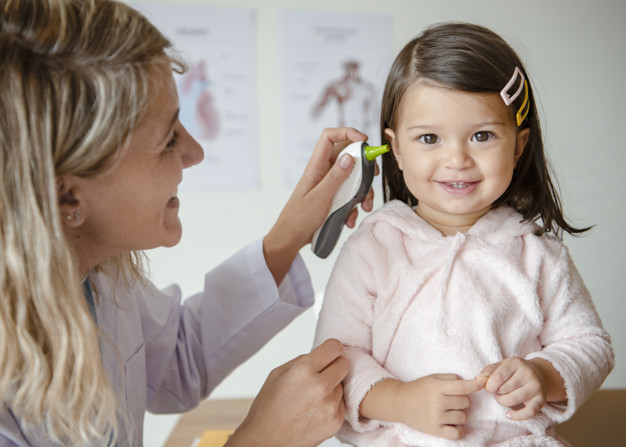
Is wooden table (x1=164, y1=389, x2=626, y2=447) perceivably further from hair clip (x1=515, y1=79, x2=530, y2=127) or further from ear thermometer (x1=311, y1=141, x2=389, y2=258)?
hair clip (x1=515, y1=79, x2=530, y2=127)

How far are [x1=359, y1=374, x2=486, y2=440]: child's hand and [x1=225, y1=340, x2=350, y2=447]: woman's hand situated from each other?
0.21 feet

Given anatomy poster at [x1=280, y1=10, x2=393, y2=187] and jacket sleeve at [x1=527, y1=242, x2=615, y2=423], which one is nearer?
jacket sleeve at [x1=527, y1=242, x2=615, y2=423]

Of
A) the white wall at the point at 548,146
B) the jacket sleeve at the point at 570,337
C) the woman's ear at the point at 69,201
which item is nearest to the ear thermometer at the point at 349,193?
the jacket sleeve at the point at 570,337

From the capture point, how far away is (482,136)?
95 cm

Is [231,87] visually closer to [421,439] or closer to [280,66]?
[280,66]

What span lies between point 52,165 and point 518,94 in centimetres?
71

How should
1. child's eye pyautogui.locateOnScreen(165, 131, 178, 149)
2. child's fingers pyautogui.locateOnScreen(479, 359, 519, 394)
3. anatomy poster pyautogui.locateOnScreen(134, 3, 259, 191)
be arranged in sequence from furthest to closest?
anatomy poster pyautogui.locateOnScreen(134, 3, 259, 191), child's eye pyautogui.locateOnScreen(165, 131, 178, 149), child's fingers pyautogui.locateOnScreen(479, 359, 519, 394)

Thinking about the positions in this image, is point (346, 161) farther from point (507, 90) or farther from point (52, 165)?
point (52, 165)

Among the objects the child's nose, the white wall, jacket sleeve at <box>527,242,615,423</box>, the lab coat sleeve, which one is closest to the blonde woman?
the lab coat sleeve

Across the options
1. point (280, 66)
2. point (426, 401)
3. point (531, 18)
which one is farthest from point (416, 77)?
point (531, 18)

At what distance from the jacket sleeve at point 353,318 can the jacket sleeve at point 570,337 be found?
0.27 meters

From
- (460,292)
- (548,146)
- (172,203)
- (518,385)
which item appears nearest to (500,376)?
(518,385)

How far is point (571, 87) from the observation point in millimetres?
2686

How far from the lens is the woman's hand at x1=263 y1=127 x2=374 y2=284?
111 cm
